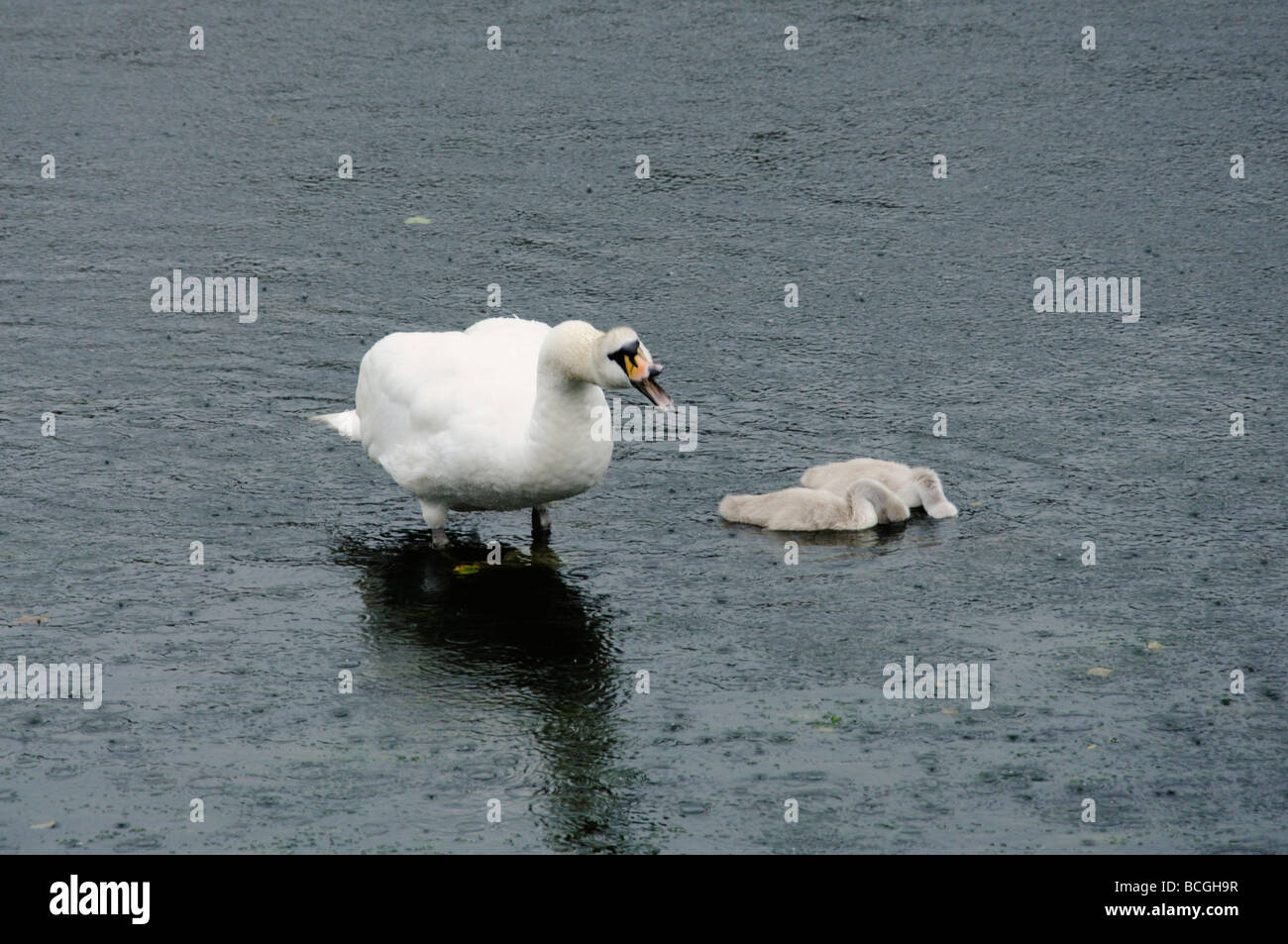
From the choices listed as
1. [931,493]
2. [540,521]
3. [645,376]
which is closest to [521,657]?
[540,521]

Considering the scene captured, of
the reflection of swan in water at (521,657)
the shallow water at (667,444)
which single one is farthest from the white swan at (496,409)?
the shallow water at (667,444)

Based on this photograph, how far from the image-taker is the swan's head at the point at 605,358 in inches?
Result: 293

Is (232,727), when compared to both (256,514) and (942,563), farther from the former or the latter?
(942,563)

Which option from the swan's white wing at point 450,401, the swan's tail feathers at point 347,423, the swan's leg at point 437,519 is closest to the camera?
the swan's white wing at point 450,401

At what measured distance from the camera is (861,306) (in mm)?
11086

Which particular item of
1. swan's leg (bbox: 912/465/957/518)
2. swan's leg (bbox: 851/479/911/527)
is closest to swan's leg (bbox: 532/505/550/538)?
swan's leg (bbox: 851/479/911/527)

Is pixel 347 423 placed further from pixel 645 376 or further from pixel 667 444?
pixel 645 376

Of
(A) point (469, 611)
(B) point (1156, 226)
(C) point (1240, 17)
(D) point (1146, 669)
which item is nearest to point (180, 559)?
(A) point (469, 611)

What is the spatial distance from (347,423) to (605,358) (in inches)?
77.0

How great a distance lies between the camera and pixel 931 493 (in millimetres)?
8500

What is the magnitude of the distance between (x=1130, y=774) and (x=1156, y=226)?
20.8 ft

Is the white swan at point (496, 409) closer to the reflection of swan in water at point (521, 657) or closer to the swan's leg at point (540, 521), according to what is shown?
the swan's leg at point (540, 521)

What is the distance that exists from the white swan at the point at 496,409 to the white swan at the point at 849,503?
0.85m

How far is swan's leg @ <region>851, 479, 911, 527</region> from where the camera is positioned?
8469 millimetres
